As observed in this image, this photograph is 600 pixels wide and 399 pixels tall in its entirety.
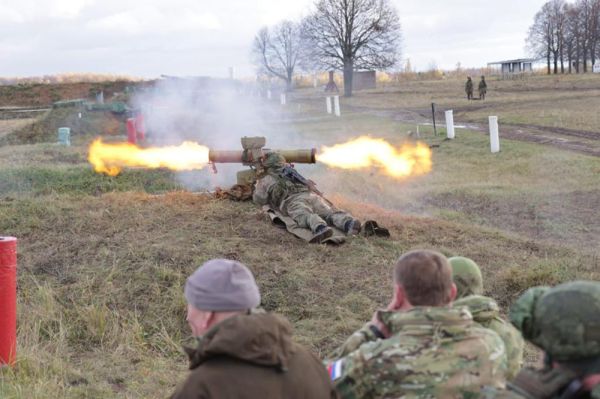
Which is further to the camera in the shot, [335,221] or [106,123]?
[106,123]

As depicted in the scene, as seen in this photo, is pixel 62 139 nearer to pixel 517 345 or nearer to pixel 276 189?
pixel 276 189

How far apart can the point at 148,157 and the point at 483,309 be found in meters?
11.1

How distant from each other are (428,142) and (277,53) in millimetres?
46394

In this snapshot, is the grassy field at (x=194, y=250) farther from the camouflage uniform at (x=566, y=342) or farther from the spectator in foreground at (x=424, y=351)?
the camouflage uniform at (x=566, y=342)

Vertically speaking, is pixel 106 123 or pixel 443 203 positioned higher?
pixel 106 123

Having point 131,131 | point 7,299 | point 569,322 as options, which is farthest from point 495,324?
point 131,131

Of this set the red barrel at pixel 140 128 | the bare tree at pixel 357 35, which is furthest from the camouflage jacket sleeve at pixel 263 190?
the bare tree at pixel 357 35

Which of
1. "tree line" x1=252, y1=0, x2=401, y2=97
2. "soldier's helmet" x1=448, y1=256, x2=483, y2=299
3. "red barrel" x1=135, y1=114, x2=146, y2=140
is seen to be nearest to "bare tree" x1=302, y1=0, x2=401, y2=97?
"tree line" x1=252, y1=0, x2=401, y2=97

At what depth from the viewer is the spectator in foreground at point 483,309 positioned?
132 inches

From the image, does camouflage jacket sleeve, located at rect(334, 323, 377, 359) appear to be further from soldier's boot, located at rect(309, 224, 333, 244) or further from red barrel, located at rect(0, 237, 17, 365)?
soldier's boot, located at rect(309, 224, 333, 244)

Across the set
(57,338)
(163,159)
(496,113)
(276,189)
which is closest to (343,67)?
(496,113)

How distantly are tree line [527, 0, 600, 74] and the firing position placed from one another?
6364 centimetres

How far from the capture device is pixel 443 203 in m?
12.8

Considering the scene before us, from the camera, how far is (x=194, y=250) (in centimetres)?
830
